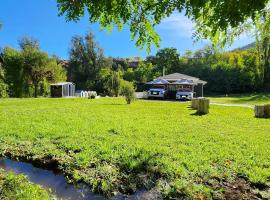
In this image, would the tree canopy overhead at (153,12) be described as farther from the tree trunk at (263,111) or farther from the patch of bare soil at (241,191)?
the tree trunk at (263,111)

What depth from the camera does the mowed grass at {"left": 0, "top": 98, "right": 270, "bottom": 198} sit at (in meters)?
6.59

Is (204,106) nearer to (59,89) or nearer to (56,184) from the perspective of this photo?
(56,184)

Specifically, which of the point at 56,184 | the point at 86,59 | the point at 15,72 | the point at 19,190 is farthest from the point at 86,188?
the point at 86,59

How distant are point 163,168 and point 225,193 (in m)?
1.60

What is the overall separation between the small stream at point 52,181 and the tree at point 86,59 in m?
56.1

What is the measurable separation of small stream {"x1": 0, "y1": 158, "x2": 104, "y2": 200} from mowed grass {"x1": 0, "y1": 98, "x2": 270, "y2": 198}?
218 millimetres

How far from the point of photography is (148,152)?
28.3 ft

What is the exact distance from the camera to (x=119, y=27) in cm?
706

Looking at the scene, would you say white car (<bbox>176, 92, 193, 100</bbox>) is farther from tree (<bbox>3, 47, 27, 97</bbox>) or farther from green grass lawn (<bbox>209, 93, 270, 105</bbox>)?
tree (<bbox>3, 47, 27, 97</bbox>)

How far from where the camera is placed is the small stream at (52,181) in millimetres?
6138

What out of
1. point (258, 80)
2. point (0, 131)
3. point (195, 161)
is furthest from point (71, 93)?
point (195, 161)

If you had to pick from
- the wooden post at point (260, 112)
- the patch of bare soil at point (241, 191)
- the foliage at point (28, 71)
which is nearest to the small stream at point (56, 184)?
the patch of bare soil at point (241, 191)

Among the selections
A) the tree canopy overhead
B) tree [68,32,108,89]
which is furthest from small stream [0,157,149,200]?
tree [68,32,108,89]

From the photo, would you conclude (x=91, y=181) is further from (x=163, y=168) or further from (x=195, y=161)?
(x=195, y=161)
